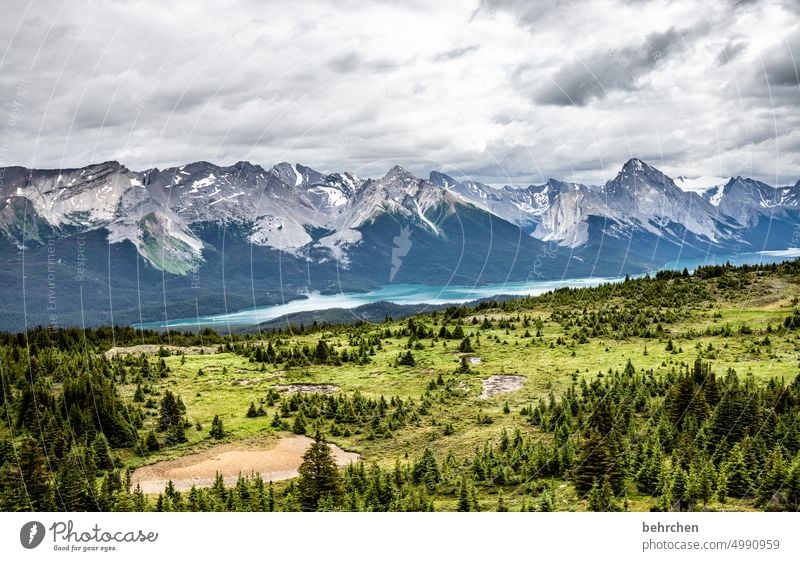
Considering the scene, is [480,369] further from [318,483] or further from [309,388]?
[318,483]

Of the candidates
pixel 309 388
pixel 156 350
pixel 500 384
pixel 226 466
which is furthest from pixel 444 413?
pixel 156 350

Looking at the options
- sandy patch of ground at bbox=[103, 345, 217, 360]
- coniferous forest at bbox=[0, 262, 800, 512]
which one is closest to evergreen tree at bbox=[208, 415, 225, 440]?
coniferous forest at bbox=[0, 262, 800, 512]

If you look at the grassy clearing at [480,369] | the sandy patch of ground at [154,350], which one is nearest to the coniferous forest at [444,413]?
the grassy clearing at [480,369]

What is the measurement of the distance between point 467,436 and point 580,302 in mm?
50628

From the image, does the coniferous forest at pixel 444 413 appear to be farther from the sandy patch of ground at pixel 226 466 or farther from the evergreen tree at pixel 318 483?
the sandy patch of ground at pixel 226 466

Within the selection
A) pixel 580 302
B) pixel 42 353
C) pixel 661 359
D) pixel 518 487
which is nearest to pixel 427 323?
pixel 580 302

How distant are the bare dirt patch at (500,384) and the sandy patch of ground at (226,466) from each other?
12.2 m

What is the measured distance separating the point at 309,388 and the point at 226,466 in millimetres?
17060

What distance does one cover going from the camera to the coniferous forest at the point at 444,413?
21422 millimetres

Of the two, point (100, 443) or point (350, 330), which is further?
point (350, 330)

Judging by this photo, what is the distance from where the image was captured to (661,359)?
158 ft

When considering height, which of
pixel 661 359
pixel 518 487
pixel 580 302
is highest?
pixel 580 302
